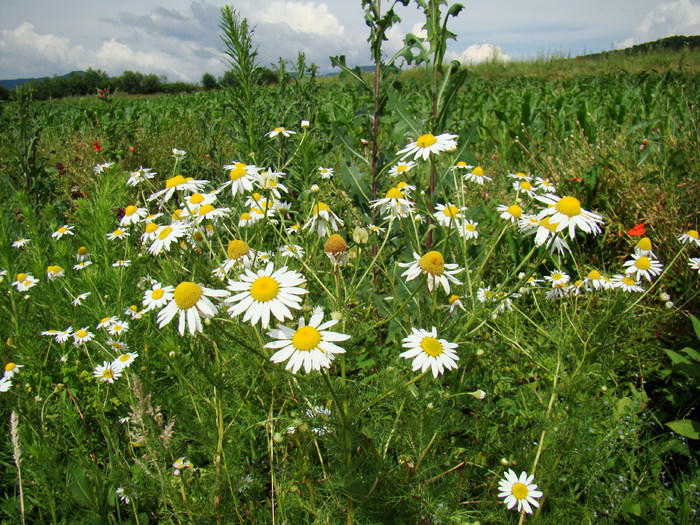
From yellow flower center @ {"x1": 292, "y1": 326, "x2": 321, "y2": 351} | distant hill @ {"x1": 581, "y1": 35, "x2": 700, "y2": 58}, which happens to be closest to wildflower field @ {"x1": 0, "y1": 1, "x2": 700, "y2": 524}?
yellow flower center @ {"x1": 292, "y1": 326, "x2": 321, "y2": 351}

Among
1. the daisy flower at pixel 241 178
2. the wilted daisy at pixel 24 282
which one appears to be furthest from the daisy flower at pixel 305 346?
the wilted daisy at pixel 24 282

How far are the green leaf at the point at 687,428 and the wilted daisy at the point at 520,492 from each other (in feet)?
2.87

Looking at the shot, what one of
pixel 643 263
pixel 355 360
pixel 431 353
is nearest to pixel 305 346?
pixel 431 353

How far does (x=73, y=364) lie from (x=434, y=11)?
94.6 inches

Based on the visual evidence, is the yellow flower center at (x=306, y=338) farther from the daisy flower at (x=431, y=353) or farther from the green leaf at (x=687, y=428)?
the green leaf at (x=687, y=428)

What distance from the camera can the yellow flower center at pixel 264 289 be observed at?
103 centimetres

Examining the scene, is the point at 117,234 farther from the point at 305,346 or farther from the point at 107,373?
the point at 305,346

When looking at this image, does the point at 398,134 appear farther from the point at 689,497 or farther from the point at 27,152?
the point at 27,152

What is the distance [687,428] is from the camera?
5.48 feet

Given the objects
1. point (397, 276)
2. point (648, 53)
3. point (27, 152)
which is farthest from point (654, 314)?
point (648, 53)

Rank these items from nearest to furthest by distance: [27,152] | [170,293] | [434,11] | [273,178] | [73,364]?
[170,293]
[273,178]
[73,364]
[434,11]
[27,152]

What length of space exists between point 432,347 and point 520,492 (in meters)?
0.52

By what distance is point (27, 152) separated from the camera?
356cm

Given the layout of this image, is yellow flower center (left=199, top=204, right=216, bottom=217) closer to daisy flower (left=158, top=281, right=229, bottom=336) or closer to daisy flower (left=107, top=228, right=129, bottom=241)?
daisy flower (left=158, top=281, right=229, bottom=336)
